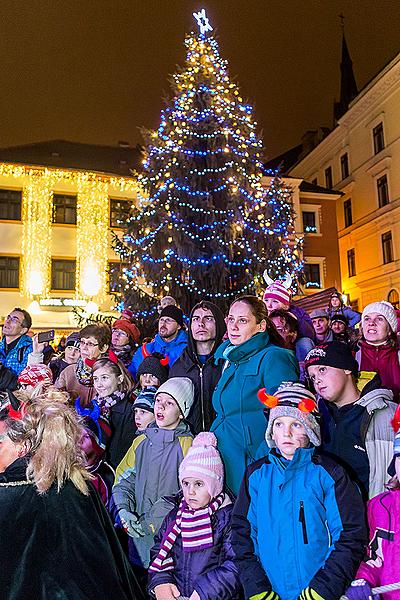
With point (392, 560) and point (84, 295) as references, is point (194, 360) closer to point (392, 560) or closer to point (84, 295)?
point (392, 560)

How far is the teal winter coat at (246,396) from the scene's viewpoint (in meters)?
3.46

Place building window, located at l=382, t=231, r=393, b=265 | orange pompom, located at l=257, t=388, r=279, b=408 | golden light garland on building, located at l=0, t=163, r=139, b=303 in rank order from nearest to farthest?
orange pompom, located at l=257, t=388, r=279, b=408, golden light garland on building, located at l=0, t=163, r=139, b=303, building window, located at l=382, t=231, r=393, b=265

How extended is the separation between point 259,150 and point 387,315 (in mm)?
10552

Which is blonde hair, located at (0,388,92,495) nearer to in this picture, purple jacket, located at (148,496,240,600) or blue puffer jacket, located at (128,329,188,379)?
purple jacket, located at (148,496,240,600)

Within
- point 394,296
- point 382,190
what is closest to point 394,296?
point 394,296

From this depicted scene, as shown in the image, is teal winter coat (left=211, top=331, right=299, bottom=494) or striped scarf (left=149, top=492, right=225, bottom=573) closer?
striped scarf (left=149, top=492, right=225, bottom=573)

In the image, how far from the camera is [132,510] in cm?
393

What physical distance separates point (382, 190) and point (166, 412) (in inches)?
1162

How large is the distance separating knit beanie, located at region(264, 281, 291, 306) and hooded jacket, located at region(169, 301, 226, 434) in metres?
1.10

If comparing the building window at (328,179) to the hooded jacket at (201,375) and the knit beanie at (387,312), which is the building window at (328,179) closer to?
the knit beanie at (387,312)

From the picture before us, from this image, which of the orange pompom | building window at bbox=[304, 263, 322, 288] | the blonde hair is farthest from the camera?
building window at bbox=[304, 263, 322, 288]

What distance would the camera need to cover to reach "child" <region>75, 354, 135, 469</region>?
4.83 meters

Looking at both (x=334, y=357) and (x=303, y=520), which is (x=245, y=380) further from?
(x=303, y=520)

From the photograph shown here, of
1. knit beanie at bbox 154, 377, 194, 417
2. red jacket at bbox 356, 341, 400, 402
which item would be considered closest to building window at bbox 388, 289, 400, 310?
red jacket at bbox 356, 341, 400, 402
